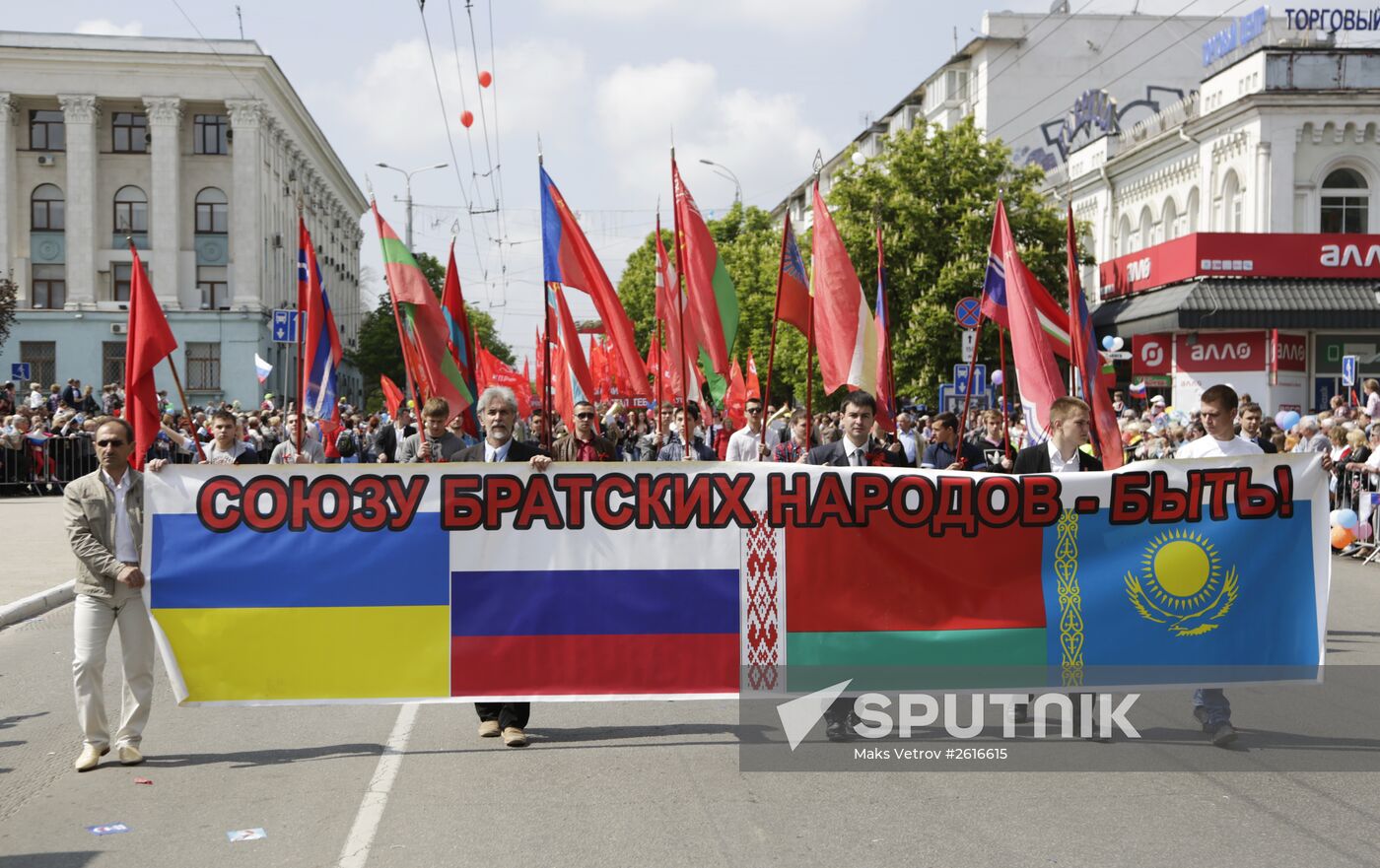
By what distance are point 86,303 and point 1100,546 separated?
194ft

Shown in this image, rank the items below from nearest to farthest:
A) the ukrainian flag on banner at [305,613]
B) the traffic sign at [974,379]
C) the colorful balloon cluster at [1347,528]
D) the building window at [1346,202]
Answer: the ukrainian flag on banner at [305,613] → the colorful balloon cluster at [1347,528] → the traffic sign at [974,379] → the building window at [1346,202]

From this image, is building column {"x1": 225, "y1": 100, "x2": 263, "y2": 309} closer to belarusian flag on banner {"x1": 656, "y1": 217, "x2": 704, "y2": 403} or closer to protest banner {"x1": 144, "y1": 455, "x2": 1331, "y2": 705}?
belarusian flag on banner {"x1": 656, "y1": 217, "x2": 704, "y2": 403}

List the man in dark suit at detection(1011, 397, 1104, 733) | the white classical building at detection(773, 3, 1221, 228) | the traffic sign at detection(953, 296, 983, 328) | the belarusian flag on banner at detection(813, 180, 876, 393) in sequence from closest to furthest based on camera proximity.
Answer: the man in dark suit at detection(1011, 397, 1104, 733)
the belarusian flag on banner at detection(813, 180, 876, 393)
the traffic sign at detection(953, 296, 983, 328)
the white classical building at detection(773, 3, 1221, 228)

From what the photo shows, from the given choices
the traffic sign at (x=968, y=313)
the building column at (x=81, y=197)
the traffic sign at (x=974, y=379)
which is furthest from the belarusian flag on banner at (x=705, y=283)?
the building column at (x=81, y=197)

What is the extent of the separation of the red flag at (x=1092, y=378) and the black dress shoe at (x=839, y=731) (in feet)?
7.75

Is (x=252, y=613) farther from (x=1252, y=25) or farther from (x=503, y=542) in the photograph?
(x=1252, y=25)

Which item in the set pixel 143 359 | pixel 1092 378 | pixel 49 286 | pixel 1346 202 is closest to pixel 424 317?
pixel 143 359

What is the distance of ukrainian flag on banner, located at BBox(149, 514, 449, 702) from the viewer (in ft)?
23.4

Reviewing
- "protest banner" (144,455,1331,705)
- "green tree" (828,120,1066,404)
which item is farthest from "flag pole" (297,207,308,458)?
"green tree" (828,120,1066,404)

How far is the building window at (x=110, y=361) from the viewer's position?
2344 inches

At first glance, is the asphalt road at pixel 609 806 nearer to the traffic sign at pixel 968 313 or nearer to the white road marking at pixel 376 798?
the white road marking at pixel 376 798

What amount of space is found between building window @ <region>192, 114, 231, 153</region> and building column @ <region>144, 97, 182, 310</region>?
4.56 ft

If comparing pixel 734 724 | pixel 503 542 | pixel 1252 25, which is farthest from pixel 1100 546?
pixel 1252 25

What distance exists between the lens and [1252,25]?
127 ft
